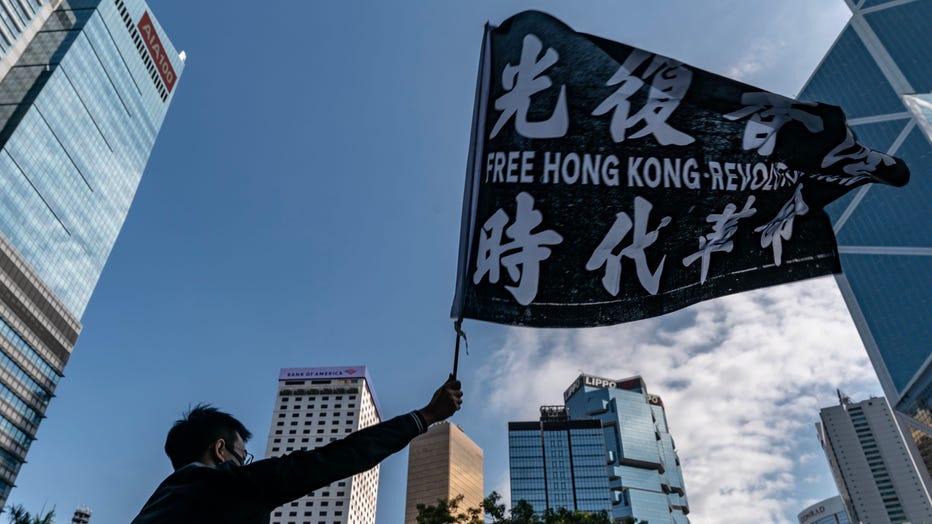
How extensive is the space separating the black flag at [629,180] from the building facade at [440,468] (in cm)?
13653

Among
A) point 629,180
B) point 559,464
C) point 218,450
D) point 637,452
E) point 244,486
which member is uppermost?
point 637,452

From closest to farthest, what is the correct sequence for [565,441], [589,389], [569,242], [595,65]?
[569,242] → [595,65] → [565,441] → [589,389]

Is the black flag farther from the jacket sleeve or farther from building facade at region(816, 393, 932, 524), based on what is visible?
building facade at region(816, 393, 932, 524)

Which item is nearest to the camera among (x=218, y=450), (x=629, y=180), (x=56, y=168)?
(x=218, y=450)

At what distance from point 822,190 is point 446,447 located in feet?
469

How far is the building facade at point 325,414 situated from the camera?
13538 centimetres

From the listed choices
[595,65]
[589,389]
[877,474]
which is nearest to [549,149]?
[595,65]

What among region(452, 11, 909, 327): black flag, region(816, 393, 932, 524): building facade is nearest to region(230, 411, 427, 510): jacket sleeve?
region(452, 11, 909, 327): black flag

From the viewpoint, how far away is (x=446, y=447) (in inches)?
5610

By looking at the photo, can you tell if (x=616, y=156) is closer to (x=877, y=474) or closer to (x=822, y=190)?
(x=822, y=190)

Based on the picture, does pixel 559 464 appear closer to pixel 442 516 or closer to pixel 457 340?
pixel 442 516

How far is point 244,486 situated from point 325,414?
481 ft

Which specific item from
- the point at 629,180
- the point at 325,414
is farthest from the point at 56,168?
the point at 629,180

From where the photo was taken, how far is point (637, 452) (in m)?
139
